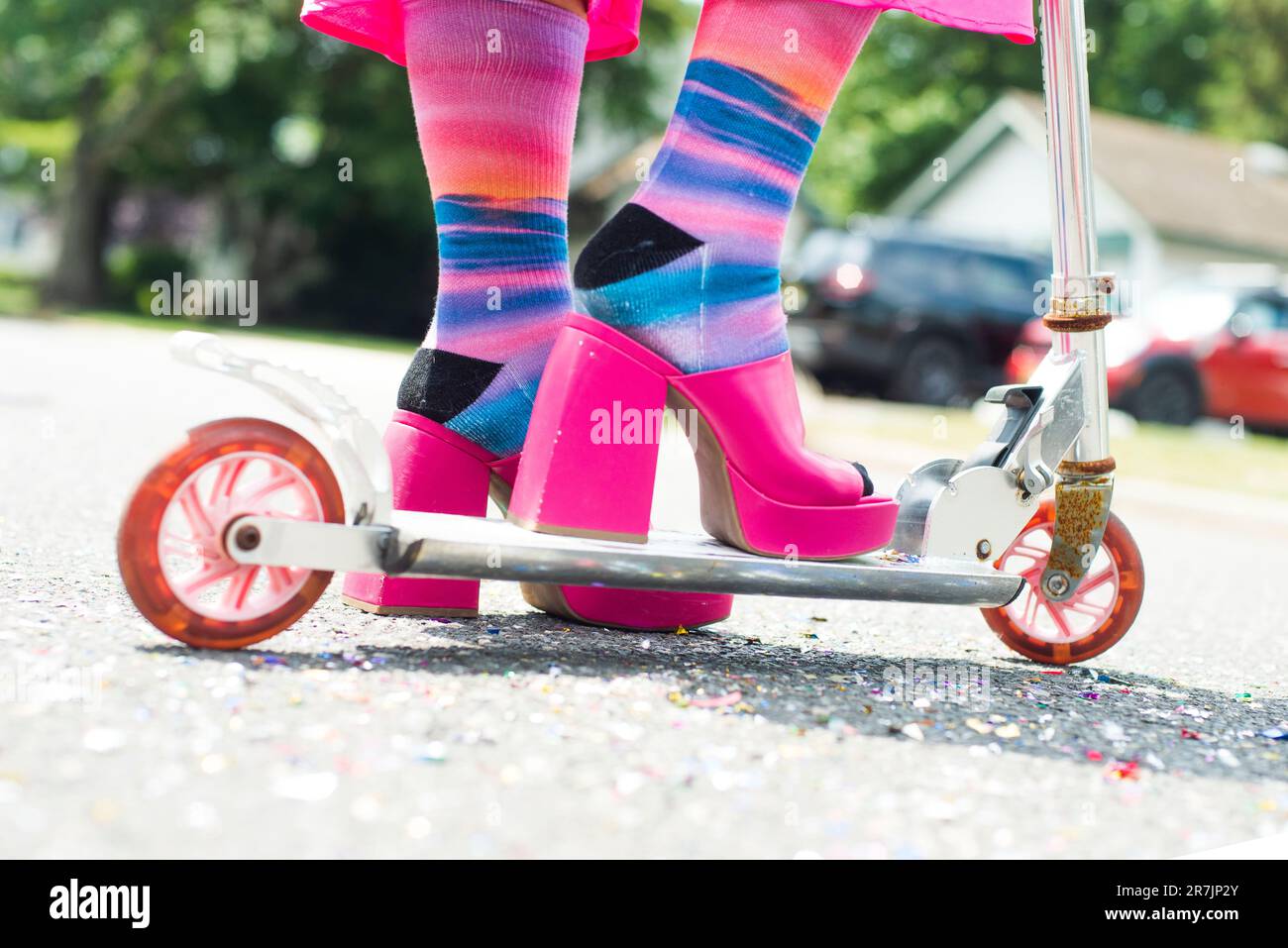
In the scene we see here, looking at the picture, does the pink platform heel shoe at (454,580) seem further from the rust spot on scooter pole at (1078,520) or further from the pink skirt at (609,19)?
the pink skirt at (609,19)

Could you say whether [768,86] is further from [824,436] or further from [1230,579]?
[824,436]

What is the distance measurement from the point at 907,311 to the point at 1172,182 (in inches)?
565

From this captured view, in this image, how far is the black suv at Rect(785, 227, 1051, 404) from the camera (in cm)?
1184

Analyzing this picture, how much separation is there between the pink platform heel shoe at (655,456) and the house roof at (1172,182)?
21.2 metres

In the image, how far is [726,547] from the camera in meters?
1.90

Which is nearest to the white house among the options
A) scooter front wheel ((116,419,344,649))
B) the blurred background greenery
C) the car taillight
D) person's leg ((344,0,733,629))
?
the blurred background greenery

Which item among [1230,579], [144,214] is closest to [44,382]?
[1230,579]

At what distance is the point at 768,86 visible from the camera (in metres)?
1.81

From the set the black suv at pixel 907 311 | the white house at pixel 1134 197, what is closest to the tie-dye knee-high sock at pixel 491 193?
the black suv at pixel 907 311

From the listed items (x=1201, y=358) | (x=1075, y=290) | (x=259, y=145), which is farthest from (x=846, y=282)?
(x=259, y=145)

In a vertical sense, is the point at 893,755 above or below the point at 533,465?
below

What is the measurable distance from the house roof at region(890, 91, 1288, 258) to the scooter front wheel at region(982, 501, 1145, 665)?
2085cm

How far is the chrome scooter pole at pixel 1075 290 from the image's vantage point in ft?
6.64
